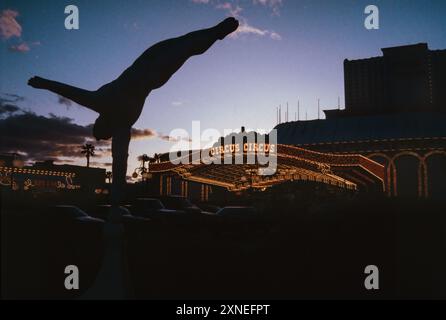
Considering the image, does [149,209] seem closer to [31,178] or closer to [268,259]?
[268,259]

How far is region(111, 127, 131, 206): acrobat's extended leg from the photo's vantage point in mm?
7758

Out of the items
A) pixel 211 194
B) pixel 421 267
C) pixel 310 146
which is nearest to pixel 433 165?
pixel 310 146

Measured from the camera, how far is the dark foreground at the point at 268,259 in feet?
29.7

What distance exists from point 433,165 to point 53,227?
3520 cm

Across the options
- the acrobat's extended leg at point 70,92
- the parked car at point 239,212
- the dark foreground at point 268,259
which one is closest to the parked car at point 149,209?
the parked car at point 239,212

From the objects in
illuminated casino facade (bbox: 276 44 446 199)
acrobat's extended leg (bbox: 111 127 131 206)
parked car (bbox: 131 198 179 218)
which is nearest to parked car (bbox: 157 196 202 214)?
parked car (bbox: 131 198 179 218)

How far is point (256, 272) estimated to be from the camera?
34.5ft

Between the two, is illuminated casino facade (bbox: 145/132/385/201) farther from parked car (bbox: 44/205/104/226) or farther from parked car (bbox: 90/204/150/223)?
parked car (bbox: 44/205/104/226)

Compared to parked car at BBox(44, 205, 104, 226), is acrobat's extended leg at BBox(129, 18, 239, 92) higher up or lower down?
higher up

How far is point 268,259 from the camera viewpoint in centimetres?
1162

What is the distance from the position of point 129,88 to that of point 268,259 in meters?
6.37

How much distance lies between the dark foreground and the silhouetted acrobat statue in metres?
2.91
